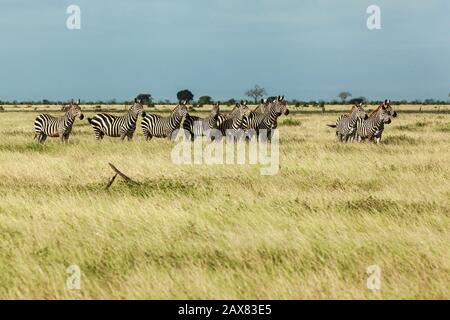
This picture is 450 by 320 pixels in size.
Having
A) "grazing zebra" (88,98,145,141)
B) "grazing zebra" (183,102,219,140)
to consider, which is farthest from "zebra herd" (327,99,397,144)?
"grazing zebra" (88,98,145,141)

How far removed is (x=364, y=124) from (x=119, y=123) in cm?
970

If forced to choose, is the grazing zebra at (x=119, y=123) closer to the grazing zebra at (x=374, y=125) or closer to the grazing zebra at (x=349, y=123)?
the grazing zebra at (x=349, y=123)

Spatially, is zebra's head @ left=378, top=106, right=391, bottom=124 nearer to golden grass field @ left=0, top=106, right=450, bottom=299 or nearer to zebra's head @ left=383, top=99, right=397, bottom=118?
zebra's head @ left=383, top=99, right=397, bottom=118

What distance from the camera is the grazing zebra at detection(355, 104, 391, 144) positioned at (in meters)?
25.2

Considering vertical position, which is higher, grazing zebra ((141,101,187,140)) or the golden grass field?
grazing zebra ((141,101,187,140))

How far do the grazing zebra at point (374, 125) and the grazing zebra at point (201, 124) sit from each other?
567 centimetres

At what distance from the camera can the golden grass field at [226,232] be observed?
22.9ft

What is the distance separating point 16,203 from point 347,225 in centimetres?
566

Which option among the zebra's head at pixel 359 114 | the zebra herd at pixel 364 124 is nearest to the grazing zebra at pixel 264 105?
the zebra herd at pixel 364 124

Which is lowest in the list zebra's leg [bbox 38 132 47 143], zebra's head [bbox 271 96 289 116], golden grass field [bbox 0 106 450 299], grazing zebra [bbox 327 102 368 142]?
golden grass field [bbox 0 106 450 299]

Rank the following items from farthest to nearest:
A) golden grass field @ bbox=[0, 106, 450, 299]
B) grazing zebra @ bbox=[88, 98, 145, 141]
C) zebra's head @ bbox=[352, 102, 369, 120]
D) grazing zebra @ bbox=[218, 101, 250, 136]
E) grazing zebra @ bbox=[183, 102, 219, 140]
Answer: grazing zebra @ bbox=[183, 102, 219, 140], grazing zebra @ bbox=[218, 101, 250, 136], grazing zebra @ bbox=[88, 98, 145, 141], zebra's head @ bbox=[352, 102, 369, 120], golden grass field @ bbox=[0, 106, 450, 299]

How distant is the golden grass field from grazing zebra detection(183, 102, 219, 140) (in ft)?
33.4

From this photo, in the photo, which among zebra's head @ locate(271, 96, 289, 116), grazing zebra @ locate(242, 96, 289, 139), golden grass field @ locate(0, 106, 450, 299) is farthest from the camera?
zebra's head @ locate(271, 96, 289, 116)

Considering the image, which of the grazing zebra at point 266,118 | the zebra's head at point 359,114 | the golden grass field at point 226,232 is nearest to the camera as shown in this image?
the golden grass field at point 226,232
